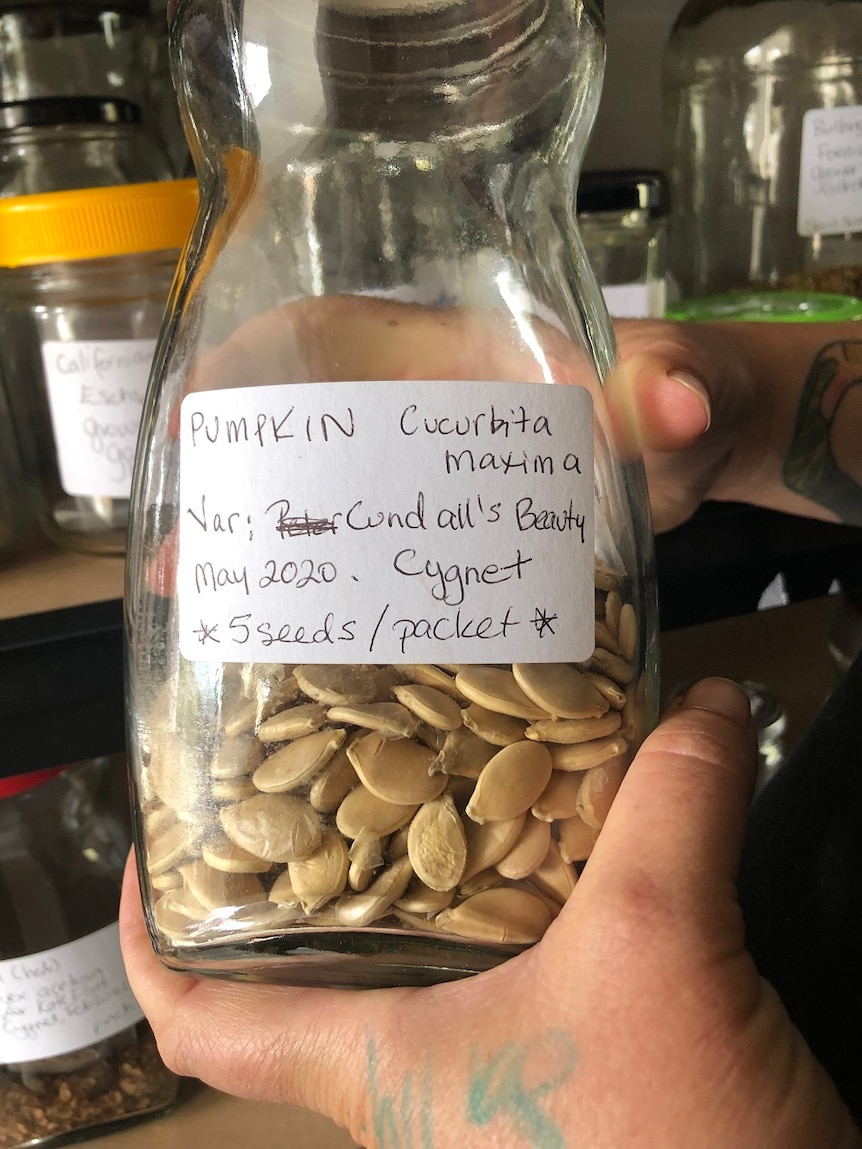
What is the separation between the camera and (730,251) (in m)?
0.60

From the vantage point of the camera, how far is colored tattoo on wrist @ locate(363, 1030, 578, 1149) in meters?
0.25

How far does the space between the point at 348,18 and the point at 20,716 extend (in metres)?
0.30

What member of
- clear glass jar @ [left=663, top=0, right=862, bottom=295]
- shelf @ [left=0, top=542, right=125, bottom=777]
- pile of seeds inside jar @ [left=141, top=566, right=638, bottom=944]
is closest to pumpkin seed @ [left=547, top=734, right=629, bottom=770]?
pile of seeds inside jar @ [left=141, top=566, right=638, bottom=944]

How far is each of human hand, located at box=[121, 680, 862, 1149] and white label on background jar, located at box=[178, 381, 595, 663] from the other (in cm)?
7

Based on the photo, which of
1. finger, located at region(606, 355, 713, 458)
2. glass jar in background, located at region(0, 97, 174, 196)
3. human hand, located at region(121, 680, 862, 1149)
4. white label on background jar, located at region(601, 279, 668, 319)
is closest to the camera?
human hand, located at region(121, 680, 862, 1149)

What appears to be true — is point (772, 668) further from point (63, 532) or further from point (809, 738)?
point (63, 532)

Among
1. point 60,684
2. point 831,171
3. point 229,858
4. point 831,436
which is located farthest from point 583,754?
point 831,171

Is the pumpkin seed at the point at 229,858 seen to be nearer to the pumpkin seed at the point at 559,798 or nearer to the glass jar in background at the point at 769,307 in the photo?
the pumpkin seed at the point at 559,798

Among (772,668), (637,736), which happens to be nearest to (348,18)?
(637,736)

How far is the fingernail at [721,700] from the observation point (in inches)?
11.9

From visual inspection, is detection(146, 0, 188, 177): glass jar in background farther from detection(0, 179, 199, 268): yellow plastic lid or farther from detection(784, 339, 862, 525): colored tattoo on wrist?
detection(784, 339, 862, 525): colored tattoo on wrist

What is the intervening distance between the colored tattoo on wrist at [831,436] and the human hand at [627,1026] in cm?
27

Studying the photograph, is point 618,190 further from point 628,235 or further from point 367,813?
point 367,813

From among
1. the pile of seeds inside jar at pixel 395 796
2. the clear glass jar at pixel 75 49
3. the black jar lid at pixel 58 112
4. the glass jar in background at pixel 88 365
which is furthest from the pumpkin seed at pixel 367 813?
the clear glass jar at pixel 75 49
